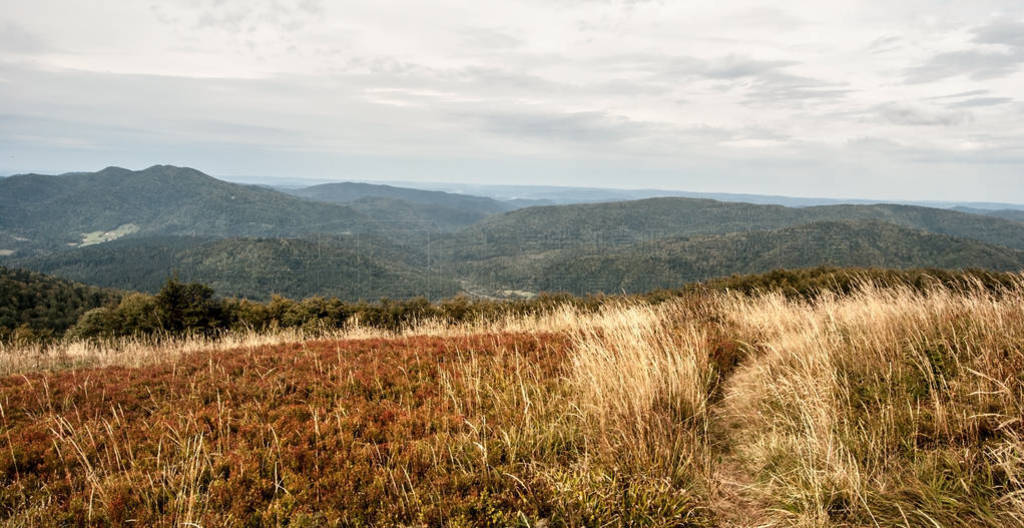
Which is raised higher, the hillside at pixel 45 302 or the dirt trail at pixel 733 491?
the dirt trail at pixel 733 491

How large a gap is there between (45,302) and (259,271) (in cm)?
11422

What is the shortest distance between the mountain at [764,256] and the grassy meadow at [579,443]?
97.3 m

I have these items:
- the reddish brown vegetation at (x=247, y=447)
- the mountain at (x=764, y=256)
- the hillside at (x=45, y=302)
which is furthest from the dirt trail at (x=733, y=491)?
the mountain at (x=764, y=256)

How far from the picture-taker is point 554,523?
3234 millimetres

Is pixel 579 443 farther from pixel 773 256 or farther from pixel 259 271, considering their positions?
pixel 259 271

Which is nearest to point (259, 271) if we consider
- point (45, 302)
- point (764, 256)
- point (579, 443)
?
point (45, 302)

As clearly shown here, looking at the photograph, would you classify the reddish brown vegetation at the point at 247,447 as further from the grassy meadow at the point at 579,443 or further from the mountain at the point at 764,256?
the mountain at the point at 764,256

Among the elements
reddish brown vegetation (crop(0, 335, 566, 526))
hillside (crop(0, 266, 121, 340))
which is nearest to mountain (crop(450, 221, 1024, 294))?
hillside (crop(0, 266, 121, 340))

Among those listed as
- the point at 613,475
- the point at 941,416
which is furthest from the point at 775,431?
the point at 613,475

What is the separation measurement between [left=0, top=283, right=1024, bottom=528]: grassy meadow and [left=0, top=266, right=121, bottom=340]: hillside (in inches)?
1799

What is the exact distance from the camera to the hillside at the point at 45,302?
39469 millimetres

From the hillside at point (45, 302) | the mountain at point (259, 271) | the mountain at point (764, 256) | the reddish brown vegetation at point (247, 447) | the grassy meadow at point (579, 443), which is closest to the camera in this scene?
the grassy meadow at point (579, 443)

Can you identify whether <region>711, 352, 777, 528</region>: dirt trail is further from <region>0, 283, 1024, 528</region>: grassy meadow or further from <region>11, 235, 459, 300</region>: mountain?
<region>11, 235, 459, 300</region>: mountain

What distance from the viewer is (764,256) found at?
12081 centimetres
